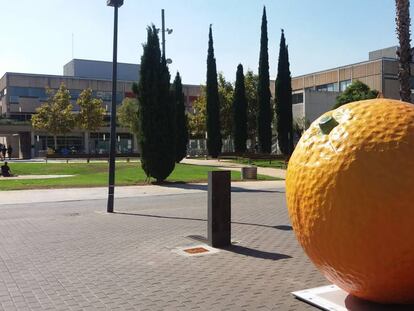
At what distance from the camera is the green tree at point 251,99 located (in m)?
50.3

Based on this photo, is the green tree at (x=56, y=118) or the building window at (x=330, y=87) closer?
the green tree at (x=56, y=118)

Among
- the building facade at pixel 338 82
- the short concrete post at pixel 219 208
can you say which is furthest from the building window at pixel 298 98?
the short concrete post at pixel 219 208

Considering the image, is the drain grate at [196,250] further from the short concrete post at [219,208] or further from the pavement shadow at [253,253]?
the pavement shadow at [253,253]

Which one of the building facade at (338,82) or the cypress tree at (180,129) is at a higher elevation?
the building facade at (338,82)

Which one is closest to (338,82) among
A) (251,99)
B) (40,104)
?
(251,99)

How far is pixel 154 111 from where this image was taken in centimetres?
2209

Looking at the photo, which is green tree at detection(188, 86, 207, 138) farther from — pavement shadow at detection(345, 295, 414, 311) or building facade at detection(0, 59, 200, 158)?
pavement shadow at detection(345, 295, 414, 311)

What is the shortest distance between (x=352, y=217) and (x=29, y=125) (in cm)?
5997

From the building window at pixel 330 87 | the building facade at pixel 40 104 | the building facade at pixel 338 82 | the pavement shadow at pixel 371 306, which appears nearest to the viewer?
the pavement shadow at pixel 371 306

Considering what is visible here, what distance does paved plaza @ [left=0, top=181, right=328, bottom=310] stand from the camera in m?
5.67

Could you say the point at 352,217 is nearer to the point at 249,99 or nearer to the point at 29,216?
the point at 29,216

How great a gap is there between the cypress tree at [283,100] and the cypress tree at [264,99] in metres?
0.96

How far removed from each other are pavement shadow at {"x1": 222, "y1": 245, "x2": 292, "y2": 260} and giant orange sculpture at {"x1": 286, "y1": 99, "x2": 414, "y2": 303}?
2944 mm

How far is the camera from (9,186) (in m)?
21.2
